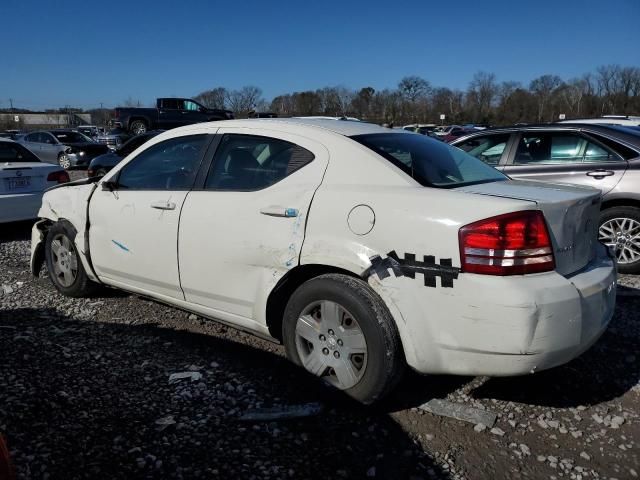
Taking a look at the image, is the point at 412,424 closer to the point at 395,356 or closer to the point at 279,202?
the point at 395,356

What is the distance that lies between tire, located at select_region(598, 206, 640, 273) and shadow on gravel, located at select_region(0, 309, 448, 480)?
4.02 meters

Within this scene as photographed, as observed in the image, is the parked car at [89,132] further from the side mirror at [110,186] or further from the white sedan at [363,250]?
the white sedan at [363,250]

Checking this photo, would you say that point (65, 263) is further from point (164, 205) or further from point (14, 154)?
point (14, 154)

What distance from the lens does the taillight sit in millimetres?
2500

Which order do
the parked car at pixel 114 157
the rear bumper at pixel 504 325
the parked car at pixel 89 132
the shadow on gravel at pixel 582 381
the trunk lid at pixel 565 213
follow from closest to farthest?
the rear bumper at pixel 504 325 → the trunk lid at pixel 565 213 → the shadow on gravel at pixel 582 381 → the parked car at pixel 114 157 → the parked car at pixel 89 132

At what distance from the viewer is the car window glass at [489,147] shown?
6.71 m

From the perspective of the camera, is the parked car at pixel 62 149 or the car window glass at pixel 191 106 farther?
the car window glass at pixel 191 106

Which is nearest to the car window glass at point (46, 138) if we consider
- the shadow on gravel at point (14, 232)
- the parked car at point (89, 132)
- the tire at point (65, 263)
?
the shadow on gravel at point (14, 232)

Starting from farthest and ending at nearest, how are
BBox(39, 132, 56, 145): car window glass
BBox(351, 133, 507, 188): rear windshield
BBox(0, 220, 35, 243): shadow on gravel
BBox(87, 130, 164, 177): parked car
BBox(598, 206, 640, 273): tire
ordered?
1. BBox(39, 132, 56, 145): car window glass
2. BBox(87, 130, 164, 177): parked car
3. BBox(0, 220, 35, 243): shadow on gravel
4. BBox(598, 206, 640, 273): tire
5. BBox(351, 133, 507, 188): rear windshield

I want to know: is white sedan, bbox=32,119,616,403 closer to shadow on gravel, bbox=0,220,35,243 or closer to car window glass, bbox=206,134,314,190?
car window glass, bbox=206,134,314,190

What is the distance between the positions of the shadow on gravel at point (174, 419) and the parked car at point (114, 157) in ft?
32.1

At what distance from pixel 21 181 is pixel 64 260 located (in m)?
3.31

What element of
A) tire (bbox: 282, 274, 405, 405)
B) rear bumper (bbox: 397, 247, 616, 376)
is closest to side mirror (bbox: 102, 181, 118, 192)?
tire (bbox: 282, 274, 405, 405)

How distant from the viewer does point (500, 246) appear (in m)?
2.50
